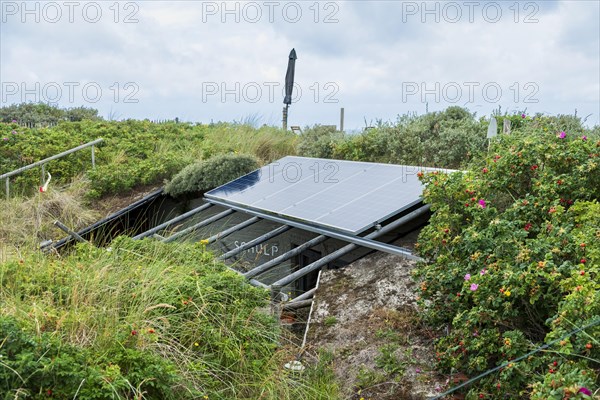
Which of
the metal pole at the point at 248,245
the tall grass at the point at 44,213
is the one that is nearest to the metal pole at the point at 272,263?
the metal pole at the point at 248,245

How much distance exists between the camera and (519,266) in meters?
5.34

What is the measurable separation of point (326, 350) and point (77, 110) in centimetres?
2505

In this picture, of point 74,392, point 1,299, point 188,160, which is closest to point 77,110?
point 188,160

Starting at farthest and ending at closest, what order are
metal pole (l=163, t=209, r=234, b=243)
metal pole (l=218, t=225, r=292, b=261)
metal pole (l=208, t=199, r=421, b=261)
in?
metal pole (l=163, t=209, r=234, b=243), metal pole (l=218, t=225, r=292, b=261), metal pole (l=208, t=199, r=421, b=261)

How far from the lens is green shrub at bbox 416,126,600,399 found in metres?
4.54

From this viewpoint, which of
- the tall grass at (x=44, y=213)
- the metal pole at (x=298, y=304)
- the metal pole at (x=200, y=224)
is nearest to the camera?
the metal pole at (x=298, y=304)

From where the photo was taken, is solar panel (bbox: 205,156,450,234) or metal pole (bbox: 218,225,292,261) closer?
solar panel (bbox: 205,156,450,234)

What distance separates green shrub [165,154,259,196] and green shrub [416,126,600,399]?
698cm

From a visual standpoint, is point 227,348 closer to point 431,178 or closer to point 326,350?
point 326,350

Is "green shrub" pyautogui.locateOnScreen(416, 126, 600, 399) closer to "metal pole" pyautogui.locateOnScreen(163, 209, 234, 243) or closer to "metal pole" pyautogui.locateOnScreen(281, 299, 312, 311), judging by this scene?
"metal pole" pyautogui.locateOnScreen(281, 299, 312, 311)

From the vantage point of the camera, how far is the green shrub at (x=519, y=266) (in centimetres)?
454

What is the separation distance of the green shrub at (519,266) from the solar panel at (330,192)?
3.58ft

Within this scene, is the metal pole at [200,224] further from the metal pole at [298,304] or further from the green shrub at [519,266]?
the green shrub at [519,266]

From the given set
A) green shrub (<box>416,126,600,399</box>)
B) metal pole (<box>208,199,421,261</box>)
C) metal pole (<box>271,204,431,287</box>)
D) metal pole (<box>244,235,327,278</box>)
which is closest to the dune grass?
metal pole (<box>244,235,327,278</box>)
